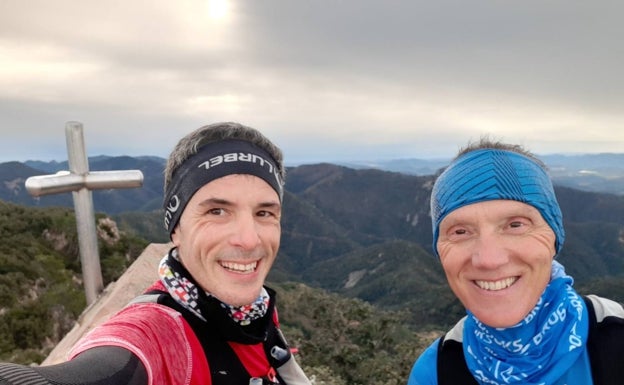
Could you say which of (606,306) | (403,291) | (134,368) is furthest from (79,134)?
(403,291)

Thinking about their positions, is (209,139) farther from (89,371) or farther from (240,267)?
(89,371)

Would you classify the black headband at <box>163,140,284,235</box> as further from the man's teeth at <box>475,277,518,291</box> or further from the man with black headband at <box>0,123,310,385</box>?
the man's teeth at <box>475,277,518,291</box>

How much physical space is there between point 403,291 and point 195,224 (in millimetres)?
106618

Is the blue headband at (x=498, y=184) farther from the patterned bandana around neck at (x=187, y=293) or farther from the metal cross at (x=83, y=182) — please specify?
the metal cross at (x=83, y=182)

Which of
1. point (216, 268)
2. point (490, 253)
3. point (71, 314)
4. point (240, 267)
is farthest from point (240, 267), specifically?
point (71, 314)

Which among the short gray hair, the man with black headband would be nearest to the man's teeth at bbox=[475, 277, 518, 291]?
the man with black headband

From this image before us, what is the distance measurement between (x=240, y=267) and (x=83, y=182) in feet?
7.95

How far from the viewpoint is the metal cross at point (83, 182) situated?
3.79 metres

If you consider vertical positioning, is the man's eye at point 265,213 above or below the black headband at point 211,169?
below

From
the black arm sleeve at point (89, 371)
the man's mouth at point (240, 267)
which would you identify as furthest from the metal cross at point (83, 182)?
the black arm sleeve at point (89, 371)

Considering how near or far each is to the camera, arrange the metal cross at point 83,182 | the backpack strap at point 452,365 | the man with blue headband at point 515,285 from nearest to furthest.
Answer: the man with blue headband at point 515,285, the backpack strap at point 452,365, the metal cross at point 83,182

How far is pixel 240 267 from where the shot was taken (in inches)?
92.4

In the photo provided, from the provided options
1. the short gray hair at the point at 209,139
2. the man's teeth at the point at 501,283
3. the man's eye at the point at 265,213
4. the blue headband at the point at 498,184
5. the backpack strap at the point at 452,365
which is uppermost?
the short gray hair at the point at 209,139

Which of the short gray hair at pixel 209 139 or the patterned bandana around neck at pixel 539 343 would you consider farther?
the short gray hair at pixel 209 139
